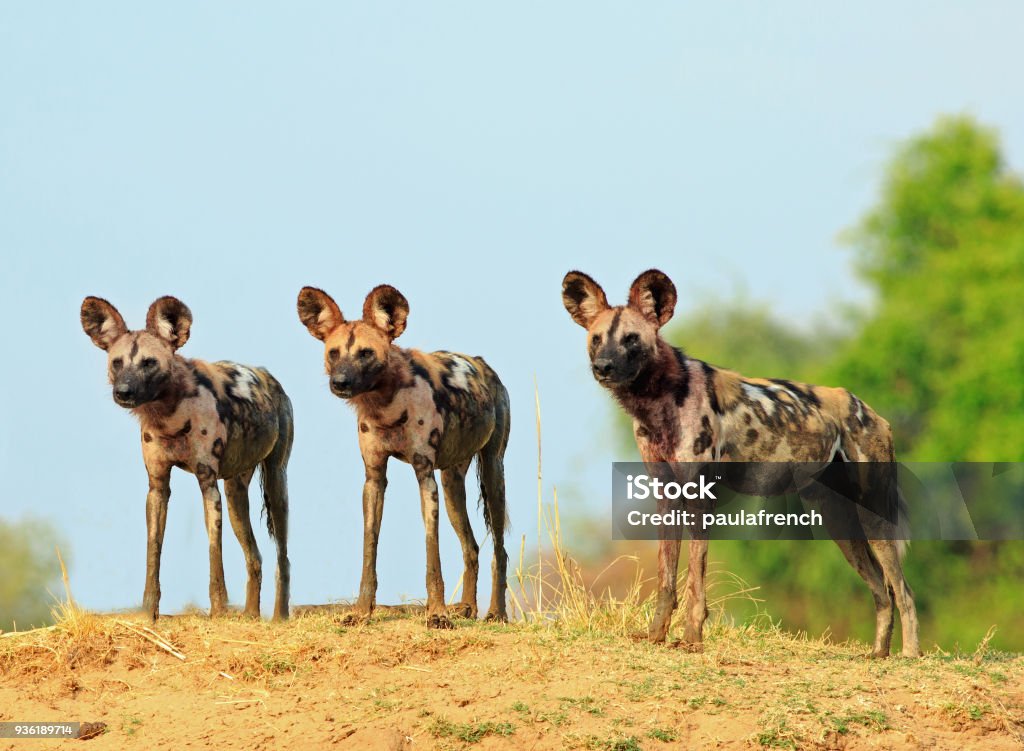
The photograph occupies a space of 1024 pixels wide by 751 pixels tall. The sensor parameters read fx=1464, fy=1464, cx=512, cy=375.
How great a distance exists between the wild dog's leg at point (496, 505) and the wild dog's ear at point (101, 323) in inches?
129

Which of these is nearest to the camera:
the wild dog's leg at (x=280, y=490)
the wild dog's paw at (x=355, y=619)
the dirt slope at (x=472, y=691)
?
the dirt slope at (x=472, y=691)

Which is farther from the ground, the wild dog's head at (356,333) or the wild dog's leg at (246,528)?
the wild dog's head at (356,333)

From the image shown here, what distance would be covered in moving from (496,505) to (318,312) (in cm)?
269

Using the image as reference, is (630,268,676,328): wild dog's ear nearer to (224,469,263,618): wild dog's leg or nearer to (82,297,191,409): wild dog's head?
(82,297,191,409): wild dog's head

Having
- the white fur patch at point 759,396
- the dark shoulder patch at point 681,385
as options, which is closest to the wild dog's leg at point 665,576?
the dark shoulder patch at point 681,385

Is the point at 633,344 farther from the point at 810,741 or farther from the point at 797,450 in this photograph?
the point at 810,741

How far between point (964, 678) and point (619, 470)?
127 inches

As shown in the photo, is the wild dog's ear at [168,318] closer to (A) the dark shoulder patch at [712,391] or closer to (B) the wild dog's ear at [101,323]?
(B) the wild dog's ear at [101,323]

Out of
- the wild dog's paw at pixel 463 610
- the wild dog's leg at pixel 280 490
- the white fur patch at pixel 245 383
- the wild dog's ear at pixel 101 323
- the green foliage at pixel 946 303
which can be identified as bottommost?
the wild dog's paw at pixel 463 610

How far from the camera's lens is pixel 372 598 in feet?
35.9

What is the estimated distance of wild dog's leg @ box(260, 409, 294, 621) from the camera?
12555mm

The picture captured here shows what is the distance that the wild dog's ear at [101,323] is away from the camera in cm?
1130

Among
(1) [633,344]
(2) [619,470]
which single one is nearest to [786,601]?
(2) [619,470]

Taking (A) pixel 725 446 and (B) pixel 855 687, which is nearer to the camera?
(B) pixel 855 687
